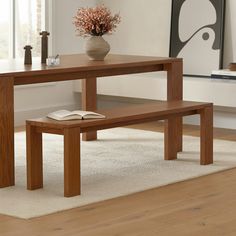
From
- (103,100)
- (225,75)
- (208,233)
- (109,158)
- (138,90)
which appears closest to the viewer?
(208,233)

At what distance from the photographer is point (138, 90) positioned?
7.16 metres

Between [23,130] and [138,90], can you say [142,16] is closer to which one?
[138,90]

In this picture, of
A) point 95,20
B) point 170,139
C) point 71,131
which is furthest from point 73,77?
point 170,139

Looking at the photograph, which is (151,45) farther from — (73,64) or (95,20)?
(73,64)

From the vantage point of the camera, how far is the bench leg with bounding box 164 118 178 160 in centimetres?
547

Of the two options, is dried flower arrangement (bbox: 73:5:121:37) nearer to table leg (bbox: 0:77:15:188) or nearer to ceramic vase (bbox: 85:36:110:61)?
ceramic vase (bbox: 85:36:110:61)

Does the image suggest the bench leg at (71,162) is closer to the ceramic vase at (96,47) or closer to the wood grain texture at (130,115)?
the wood grain texture at (130,115)

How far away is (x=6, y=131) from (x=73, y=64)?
2.64 feet

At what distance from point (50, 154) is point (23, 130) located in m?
1.29

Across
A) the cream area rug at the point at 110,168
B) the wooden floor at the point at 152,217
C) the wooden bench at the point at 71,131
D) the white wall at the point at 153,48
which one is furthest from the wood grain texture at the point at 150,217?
the white wall at the point at 153,48

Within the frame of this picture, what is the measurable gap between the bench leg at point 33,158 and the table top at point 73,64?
0.36 metres

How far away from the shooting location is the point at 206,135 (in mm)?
5281

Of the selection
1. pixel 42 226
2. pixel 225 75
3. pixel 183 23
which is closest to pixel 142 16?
pixel 183 23

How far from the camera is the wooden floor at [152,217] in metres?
3.65
